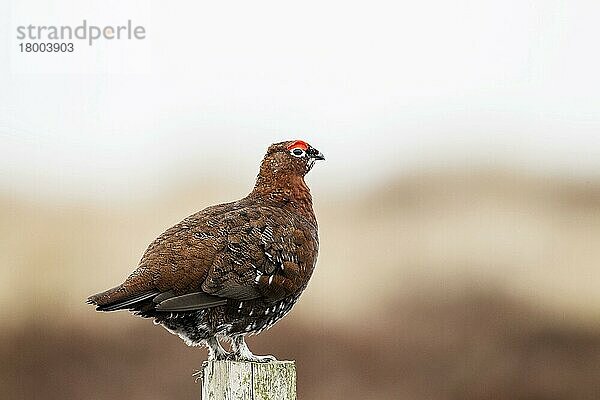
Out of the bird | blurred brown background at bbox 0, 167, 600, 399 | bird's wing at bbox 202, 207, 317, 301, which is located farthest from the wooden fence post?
blurred brown background at bbox 0, 167, 600, 399

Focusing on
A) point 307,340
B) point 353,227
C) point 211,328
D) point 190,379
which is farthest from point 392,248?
point 211,328

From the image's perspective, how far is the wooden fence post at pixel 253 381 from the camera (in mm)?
2385

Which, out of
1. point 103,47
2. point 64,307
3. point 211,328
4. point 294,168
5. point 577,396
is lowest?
point 577,396

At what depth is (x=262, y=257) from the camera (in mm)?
2863

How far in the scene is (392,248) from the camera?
5.14m

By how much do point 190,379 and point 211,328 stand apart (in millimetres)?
2200

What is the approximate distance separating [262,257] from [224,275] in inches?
5.6

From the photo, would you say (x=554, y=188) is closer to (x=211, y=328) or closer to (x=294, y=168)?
(x=294, y=168)

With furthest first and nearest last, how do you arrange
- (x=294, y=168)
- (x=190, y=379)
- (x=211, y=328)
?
(x=190, y=379) < (x=294, y=168) < (x=211, y=328)

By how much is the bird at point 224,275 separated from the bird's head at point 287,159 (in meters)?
0.11

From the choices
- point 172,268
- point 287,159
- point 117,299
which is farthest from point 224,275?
point 287,159

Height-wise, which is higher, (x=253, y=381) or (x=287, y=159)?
(x=287, y=159)

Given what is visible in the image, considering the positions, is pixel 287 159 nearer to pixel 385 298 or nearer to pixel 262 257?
pixel 262 257

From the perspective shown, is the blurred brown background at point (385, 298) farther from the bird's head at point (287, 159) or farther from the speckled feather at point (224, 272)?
the speckled feather at point (224, 272)
